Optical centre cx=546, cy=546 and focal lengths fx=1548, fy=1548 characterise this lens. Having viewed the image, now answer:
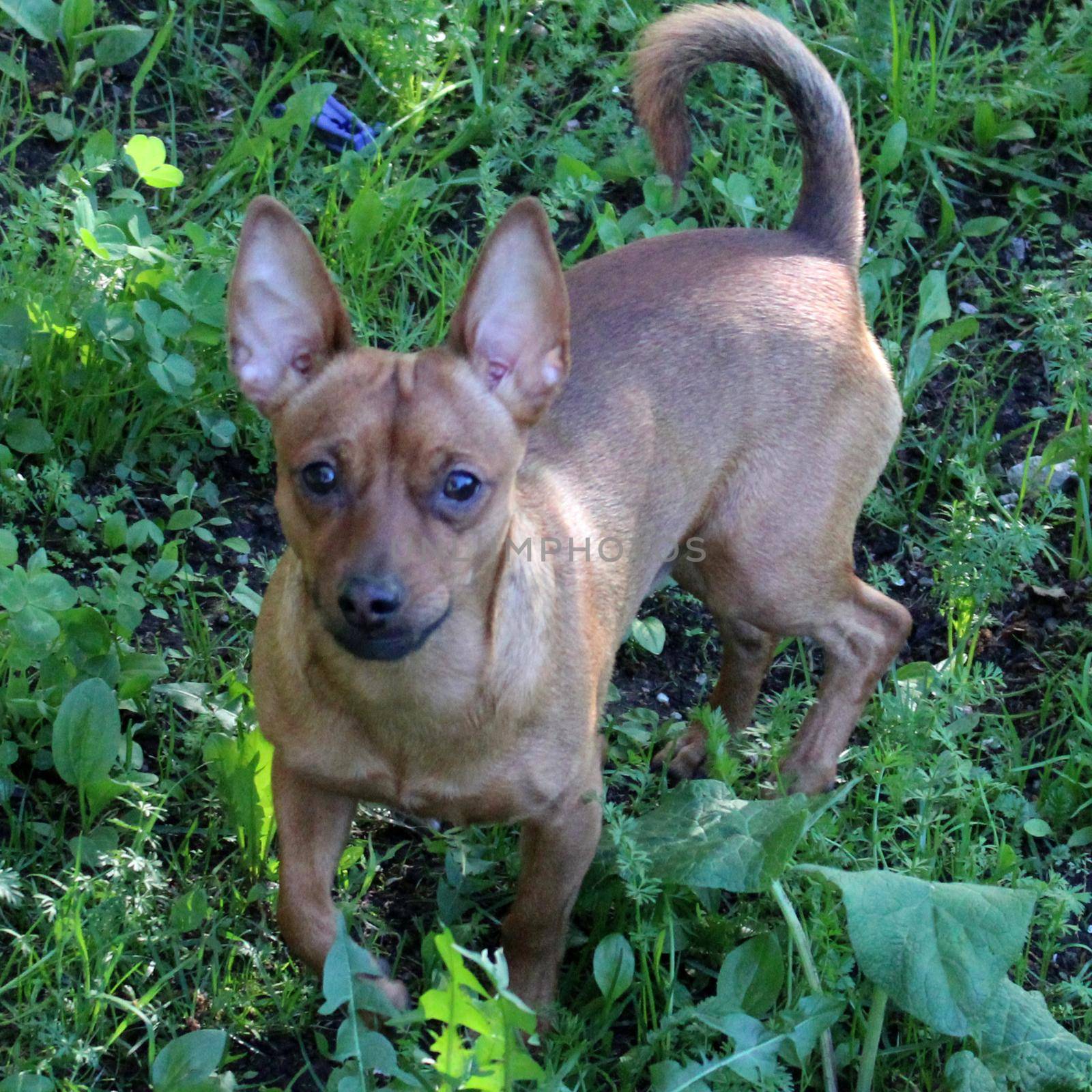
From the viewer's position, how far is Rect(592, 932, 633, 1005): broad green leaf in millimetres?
3104

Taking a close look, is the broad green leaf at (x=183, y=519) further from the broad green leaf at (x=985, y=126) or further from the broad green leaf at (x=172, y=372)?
the broad green leaf at (x=985, y=126)

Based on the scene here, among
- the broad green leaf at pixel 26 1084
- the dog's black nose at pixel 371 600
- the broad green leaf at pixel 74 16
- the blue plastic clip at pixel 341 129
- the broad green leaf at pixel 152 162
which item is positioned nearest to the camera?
the dog's black nose at pixel 371 600

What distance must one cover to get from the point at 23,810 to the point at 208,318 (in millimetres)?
1367

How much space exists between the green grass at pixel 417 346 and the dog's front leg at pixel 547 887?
0.08 m

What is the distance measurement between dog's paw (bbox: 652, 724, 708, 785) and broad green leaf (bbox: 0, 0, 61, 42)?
297 cm

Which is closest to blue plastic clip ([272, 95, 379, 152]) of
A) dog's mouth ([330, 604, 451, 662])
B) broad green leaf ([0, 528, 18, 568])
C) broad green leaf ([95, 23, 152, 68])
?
broad green leaf ([95, 23, 152, 68])

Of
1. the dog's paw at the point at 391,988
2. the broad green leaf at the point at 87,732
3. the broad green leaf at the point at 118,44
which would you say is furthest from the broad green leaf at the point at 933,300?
the broad green leaf at the point at 87,732

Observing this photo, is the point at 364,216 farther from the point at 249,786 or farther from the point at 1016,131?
the point at 1016,131

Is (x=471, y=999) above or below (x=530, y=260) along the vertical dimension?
below

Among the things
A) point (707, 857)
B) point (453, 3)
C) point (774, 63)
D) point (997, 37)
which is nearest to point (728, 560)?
point (707, 857)

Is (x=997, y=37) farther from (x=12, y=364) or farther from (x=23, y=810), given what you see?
(x=23, y=810)

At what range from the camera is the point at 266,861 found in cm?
336

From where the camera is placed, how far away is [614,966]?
3.11 m

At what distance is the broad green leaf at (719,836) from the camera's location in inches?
117
